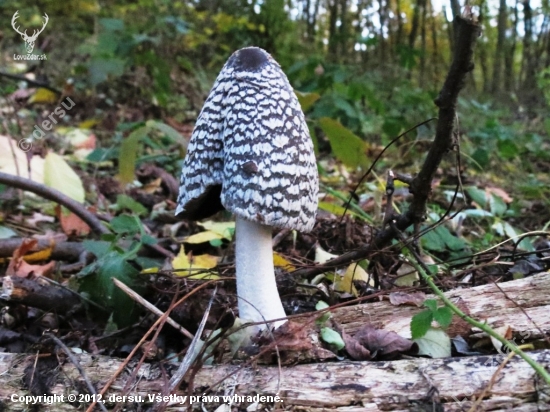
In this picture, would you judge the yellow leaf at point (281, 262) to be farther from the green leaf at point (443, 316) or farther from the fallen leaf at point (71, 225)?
the fallen leaf at point (71, 225)

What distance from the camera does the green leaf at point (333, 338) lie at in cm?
198

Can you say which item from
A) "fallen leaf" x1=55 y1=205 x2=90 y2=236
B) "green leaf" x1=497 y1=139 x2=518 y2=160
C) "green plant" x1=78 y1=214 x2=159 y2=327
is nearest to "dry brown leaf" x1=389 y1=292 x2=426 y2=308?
"green plant" x1=78 y1=214 x2=159 y2=327

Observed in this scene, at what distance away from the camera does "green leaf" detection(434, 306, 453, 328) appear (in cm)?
182

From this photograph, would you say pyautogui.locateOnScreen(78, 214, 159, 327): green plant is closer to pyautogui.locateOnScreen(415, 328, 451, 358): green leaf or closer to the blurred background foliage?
pyautogui.locateOnScreen(415, 328, 451, 358): green leaf

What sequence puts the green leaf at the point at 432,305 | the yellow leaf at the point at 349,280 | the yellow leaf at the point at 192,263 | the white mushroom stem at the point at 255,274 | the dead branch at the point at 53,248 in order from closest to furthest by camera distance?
the green leaf at the point at 432,305 → the white mushroom stem at the point at 255,274 → the yellow leaf at the point at 349,280 → the yellow leaf at the point at 192,263 → the dead branch at the point at 53,248

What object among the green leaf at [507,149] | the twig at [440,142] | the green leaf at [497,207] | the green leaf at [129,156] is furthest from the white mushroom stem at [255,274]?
the green leaf at [507,149]

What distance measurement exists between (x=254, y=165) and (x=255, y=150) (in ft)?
0.21

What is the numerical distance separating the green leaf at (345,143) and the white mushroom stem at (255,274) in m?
1.48

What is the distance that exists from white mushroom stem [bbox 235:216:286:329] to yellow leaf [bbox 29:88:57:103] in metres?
5.15

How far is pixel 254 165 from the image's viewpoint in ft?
6.22

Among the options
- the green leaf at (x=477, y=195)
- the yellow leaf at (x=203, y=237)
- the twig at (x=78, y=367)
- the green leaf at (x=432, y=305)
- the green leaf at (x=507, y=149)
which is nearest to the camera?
the twig at (x=78, y=367)

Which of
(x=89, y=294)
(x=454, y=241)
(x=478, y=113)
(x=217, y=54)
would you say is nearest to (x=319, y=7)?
(x=217, y=54)

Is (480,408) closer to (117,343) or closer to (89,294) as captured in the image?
(117,343)

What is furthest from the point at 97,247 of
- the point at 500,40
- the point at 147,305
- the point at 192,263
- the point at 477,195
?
the point at 500,40
